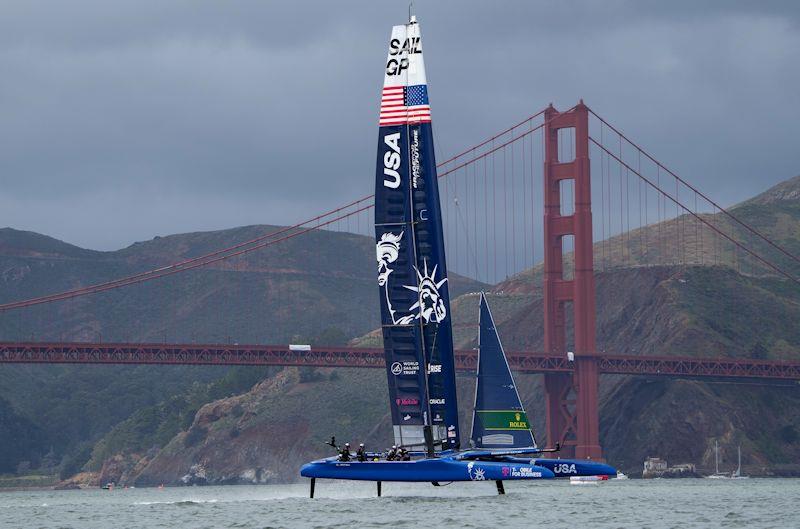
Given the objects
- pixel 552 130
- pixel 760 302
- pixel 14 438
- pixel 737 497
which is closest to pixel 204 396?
pixel 14 438

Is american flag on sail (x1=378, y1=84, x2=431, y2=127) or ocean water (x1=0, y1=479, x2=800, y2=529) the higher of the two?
american flag on sail (x1=378, y1=84, x2=431, y2=127)

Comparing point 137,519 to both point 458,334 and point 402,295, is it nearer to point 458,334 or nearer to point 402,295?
point 402,295

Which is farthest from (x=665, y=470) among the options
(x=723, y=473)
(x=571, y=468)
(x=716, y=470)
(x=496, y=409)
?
(x=571, y=468)

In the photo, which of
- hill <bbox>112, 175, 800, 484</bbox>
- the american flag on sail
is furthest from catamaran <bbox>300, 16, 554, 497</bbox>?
hill <bbox>112, 175, 800, 484</bbox>

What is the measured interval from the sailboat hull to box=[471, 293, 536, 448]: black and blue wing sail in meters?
6.19

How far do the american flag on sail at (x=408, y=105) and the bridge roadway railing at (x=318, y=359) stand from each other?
1681 inches

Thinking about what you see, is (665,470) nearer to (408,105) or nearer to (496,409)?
(496,409)

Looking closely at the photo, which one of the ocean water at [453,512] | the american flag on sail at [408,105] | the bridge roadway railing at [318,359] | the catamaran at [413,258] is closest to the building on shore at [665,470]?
the bridge roadway railing at [318,359]

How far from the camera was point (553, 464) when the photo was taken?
1845 inches

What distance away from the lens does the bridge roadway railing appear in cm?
8806

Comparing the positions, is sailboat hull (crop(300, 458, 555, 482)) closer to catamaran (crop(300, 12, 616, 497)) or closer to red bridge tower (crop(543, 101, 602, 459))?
catamaran (crop(300, 12, 616, 497))

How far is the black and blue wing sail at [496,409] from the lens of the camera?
50.6 meters

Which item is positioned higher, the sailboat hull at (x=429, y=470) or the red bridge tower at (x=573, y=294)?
the red bridge tower at (x=573, y=294)

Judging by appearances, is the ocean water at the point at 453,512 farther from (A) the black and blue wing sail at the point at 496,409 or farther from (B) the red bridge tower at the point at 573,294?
(B) the red bridge tower at the point at 573,294
